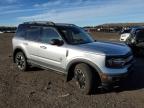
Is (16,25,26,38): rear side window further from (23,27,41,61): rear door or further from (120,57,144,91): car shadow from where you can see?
(120,57,144,91): car shadow

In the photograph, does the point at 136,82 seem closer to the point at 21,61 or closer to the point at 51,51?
the point at 51,51

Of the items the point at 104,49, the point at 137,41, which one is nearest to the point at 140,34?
the point at 137,41

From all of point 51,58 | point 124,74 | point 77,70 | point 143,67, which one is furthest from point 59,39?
point 143,67

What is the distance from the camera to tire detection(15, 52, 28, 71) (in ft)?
36.0

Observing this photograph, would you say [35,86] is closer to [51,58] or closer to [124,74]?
[51,58]

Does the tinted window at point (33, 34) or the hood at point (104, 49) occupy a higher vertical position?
the tinted window at point (33, 34)

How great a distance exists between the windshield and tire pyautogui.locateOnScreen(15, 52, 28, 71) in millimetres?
2219

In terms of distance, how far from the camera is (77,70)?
8.28 metres

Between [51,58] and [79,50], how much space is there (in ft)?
4.12

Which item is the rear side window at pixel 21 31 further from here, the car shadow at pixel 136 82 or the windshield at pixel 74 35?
the car shadow at pixel 136 82

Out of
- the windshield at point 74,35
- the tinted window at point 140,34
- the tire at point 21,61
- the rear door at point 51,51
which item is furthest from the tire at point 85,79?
the tinted window at point 140,34

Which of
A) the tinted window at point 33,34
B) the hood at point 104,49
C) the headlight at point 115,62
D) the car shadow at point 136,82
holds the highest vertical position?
the tinted window at point 33,34

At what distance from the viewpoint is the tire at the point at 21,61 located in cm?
1098

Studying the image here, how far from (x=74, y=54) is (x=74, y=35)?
48.0 inches
